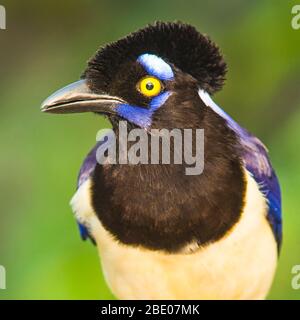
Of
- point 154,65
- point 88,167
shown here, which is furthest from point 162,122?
point 88,167

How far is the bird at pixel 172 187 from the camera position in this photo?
2.48 meters

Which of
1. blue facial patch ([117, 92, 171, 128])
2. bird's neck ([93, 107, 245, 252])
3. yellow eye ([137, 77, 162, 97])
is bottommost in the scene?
bird's neck ([93, 107, 245, 252])

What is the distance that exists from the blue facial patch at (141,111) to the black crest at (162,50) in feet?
0.27

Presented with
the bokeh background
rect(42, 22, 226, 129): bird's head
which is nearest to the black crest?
rect(42, 22, 226, 129): bird's head

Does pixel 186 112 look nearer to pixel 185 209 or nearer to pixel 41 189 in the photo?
pixel 185 209

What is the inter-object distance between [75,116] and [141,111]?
5.12 ft

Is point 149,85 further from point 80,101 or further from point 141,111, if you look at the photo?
point 80,101

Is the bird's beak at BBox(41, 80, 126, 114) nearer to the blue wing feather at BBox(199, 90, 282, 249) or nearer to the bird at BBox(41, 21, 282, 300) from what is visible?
the bird at BBox(41, 21, 282, 300)

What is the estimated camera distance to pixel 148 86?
2480 millimetres

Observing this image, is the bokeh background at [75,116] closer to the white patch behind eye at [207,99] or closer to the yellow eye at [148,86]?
the white patch behind eye at [207,99]

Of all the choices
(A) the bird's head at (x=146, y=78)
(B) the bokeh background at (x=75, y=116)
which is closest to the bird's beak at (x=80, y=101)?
(A) the bird's head at (x=146, y=78)

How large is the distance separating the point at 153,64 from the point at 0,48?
220cm

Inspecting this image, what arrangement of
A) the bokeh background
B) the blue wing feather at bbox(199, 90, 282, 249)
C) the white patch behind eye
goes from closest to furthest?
the white patch behind eye, the blue wing feather at bbox(199, 90, 282, 249), the bokeh background

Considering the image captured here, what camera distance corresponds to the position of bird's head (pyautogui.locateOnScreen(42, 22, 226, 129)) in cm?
246
